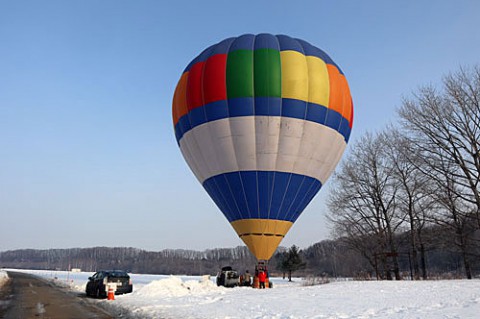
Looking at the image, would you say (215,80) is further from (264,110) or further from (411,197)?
(411,197)

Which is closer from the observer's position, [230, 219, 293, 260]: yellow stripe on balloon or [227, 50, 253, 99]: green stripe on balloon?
[230, 219, 293, 260]: yellow stripe on balloon

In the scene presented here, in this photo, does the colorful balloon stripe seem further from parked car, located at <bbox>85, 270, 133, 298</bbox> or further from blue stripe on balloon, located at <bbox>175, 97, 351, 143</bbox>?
parked car, located at <bbox>85, 270, 133, 298</bbox>

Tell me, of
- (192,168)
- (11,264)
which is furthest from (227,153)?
(11,264)

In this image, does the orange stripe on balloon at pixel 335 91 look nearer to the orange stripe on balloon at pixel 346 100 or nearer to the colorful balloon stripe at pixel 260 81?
the colorful balloon stripe at pixel 260 81

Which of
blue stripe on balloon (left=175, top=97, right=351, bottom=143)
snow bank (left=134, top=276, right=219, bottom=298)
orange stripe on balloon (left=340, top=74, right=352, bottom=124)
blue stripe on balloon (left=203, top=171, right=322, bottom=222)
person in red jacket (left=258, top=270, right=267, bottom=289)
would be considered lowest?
snow bank (left=134, top=276, right=219, bottom=298)

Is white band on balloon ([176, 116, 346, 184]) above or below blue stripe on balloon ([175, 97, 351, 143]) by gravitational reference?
below

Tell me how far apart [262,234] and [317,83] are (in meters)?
7.60

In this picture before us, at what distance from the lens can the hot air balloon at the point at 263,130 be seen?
59.3 ft

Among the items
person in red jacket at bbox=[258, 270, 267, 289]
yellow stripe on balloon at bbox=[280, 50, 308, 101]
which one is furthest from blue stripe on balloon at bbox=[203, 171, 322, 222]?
yellow stripe on balloon at bbox=[280, 50, 308, 101]

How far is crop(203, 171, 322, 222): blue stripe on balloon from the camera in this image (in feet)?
58.7

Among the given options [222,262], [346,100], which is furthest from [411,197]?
[222,262]

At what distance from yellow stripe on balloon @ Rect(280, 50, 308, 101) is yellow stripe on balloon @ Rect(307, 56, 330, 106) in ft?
0.89

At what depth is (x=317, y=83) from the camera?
740 inches

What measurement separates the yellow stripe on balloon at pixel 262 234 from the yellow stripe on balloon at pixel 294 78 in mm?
5933
